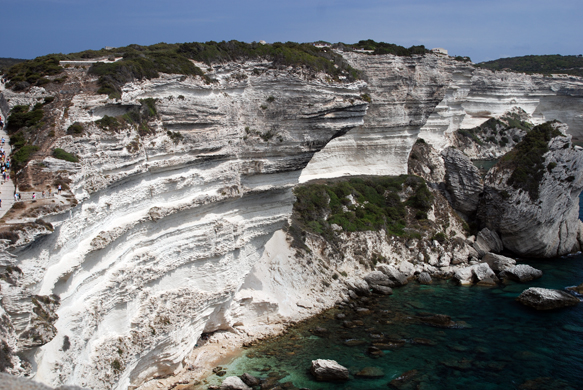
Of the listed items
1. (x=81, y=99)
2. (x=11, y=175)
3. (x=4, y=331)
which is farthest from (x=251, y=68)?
(x=4, y=331)

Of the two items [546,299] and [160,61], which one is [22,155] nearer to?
[160,61]

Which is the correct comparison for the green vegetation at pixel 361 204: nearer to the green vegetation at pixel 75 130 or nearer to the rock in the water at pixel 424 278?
the rock in the water at pixel 424 278

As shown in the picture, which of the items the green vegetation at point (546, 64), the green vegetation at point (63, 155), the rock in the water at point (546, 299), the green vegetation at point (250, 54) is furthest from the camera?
the green vegetation at point (546, 64)

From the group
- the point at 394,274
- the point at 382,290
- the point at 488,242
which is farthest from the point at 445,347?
the point at 488,242

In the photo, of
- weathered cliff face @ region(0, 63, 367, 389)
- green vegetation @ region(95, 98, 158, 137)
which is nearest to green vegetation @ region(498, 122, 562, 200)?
weathered cliff face @ region(0, 63, 367, 389)

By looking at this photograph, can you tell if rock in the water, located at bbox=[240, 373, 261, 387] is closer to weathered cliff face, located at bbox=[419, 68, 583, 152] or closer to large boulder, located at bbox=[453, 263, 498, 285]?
large boulder, located at bbox=[453, 263, 498, 285]

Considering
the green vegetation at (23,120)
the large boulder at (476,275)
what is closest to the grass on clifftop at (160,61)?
the green vegetation at (23,120)
